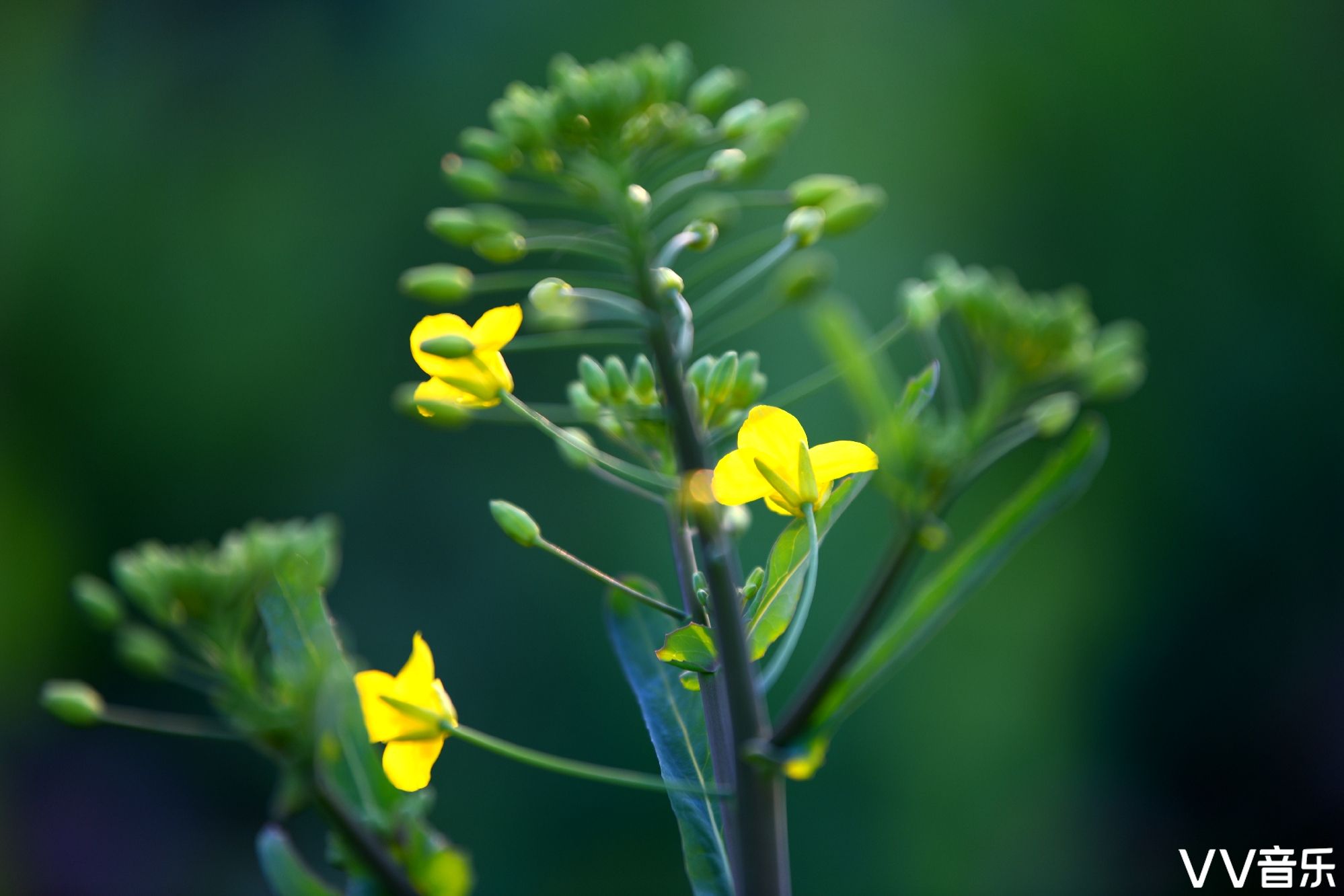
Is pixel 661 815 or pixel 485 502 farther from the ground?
pixel 485 502

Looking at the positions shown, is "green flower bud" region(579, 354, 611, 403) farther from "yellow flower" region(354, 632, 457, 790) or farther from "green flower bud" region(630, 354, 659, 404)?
"yellow flower" region(354, 632, 457, 790)

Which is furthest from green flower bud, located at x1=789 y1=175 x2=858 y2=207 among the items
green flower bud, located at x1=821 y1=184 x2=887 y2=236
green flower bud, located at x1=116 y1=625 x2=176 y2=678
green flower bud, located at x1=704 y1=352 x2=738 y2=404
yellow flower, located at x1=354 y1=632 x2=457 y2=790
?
green flower bud, located at x1=116 y1=625 x2=176 y2=678

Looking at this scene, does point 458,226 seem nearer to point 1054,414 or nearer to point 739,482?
point 739,482

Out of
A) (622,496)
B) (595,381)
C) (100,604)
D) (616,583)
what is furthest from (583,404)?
(622,496)

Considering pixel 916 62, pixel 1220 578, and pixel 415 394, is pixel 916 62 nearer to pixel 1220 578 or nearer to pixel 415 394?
pixel 1220 578

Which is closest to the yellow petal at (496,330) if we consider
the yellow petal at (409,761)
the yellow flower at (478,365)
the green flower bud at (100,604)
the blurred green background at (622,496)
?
the yellow flower at (478,365)

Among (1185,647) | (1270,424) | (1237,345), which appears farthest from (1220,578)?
(1237,345)

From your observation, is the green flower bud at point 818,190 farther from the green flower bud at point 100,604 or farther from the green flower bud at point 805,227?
the green flower bud at point 100,604
